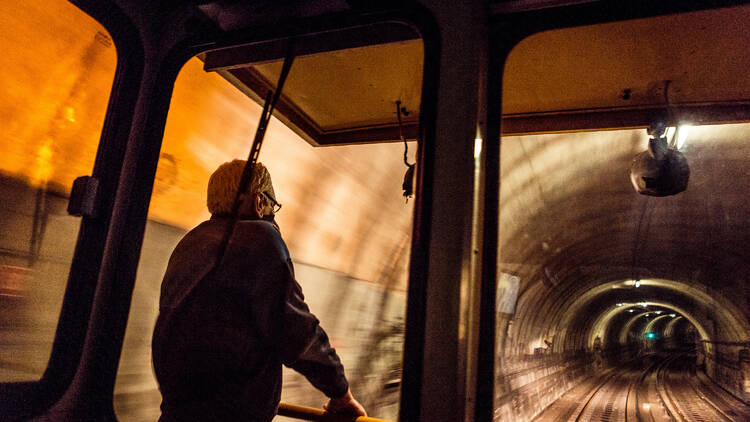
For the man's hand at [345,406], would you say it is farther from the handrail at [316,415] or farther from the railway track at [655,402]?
the railway track at [655,402]

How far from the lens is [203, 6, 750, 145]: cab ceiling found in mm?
2547

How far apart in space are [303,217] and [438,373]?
4067 mm

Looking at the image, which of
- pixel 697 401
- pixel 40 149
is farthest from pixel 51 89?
pixel 697 401

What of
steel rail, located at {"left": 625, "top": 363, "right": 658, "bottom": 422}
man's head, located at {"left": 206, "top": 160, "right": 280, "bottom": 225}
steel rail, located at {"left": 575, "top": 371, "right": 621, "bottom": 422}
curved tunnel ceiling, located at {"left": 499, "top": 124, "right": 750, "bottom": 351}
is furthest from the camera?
steel rail, located at {"left": 625, "top": 363, "right": 658, "bottom": 422}

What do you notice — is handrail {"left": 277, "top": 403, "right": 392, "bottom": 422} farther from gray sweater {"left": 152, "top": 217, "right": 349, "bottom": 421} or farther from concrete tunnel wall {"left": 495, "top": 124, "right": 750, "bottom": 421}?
concrete tunnel wall {"left": 495, "top": 124, "right": 750, "bottom": 421}

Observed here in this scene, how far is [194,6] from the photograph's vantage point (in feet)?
7.89

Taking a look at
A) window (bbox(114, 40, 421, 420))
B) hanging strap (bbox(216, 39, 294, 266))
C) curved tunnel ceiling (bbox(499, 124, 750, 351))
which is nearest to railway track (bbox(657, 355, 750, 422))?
curved tunnel ceiling (bbox(499, 124, 750, 351))

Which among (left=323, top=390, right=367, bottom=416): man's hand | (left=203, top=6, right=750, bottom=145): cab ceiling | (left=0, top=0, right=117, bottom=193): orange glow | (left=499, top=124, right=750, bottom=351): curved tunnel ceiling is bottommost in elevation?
(left=323, top=390, right=367, bottom=416): man's hand

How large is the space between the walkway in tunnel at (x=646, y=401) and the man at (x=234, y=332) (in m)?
11.8

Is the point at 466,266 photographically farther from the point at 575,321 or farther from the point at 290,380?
the point at 575,321

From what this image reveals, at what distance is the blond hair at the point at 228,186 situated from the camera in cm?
217

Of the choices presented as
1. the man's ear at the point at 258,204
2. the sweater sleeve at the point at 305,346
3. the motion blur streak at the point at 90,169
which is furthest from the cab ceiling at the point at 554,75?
the sweater sleeve at the point at 305,346

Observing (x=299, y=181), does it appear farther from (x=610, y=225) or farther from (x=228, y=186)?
(x=610, y=225)

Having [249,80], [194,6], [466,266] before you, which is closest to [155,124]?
[194,6]
